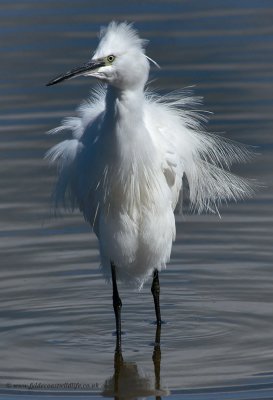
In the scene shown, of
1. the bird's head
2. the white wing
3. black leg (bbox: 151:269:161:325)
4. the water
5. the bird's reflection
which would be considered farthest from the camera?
black leg (bbox: 151:269:161:325)

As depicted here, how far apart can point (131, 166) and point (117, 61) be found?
2.59ft

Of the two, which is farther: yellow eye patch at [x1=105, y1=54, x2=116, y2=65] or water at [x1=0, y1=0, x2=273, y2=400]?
water at [x1=0, y1=0, x2=273, y2=400]

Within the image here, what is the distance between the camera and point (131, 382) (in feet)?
21.7

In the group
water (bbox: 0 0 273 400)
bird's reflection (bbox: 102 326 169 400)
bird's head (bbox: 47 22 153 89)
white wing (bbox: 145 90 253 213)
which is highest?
bird's head (bbox: 47 22 153 89)

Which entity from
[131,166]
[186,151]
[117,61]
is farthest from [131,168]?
[117,61]

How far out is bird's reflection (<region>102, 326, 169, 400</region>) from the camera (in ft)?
21.1

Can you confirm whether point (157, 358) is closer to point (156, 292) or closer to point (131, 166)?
point (156, 292)

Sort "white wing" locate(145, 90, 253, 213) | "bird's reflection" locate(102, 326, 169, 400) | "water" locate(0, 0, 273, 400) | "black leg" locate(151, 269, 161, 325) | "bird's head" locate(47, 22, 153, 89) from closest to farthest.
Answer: "bird's head" locate(47, 22, 153, 89) → "bird's reflection" locate(102, 326, 169, 400) → "water" locate(0, 0, 273, 400) → "white wing" locate(145, 90, 253, 213) → "black leg" locate(151, 269, 161, 325)

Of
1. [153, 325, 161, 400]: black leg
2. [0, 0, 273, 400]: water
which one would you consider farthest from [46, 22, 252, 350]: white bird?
[0, 0, 273, 400]: water

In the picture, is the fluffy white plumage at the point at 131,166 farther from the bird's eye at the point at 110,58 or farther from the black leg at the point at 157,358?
the black leg at the point at 157,358

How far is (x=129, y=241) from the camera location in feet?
23.0

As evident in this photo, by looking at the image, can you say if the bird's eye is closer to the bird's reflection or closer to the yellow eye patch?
the yellow eye patch

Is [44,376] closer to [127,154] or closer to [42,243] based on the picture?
[127,154]

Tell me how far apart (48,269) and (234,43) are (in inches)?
200
